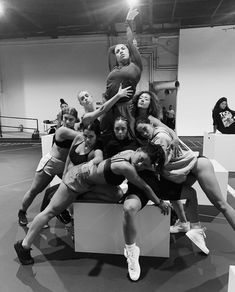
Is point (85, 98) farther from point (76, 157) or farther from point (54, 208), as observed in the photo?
point (54, 208)

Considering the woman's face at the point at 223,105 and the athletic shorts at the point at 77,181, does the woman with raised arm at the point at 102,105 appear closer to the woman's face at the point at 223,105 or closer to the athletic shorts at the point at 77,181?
the athletic shorts at the point at 77,181

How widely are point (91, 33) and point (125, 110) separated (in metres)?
7.16

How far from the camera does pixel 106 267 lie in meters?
1.90

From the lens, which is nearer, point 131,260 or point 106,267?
point 131,260

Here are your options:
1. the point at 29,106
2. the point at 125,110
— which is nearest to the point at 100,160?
the point at 125,110

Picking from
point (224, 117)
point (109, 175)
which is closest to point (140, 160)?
point (109, 175)

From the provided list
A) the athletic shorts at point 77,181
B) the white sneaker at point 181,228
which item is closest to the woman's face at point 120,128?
the athletic shorts at point 77,181

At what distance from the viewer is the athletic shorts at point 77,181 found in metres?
1.85

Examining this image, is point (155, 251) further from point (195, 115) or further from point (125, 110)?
point (195, 115)

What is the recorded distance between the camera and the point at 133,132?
2.09 metres

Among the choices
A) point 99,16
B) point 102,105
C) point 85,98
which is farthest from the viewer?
point 99,16

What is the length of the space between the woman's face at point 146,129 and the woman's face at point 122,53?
0.68 m

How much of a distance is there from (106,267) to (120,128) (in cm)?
104

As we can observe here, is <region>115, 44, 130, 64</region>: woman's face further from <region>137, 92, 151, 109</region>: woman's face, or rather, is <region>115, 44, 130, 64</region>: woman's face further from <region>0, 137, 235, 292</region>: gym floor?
<region>0, 137, 235, 292</region>: gym floor
